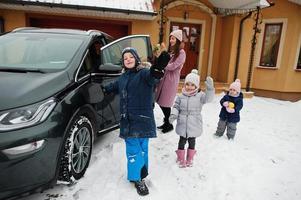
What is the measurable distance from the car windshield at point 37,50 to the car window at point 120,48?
43 centimetres

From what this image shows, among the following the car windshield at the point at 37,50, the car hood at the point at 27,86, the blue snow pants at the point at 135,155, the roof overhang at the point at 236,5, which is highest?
the roof overhang at the point at 236,5

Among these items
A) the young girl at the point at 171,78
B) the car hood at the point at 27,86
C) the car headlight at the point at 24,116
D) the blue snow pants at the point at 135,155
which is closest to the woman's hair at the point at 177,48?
the young girl at the point at 171,78

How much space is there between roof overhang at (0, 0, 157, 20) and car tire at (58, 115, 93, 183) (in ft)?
16.4

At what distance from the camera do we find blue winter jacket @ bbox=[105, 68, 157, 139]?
290cm

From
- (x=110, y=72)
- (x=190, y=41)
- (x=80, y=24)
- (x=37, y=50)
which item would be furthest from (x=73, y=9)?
(x=190, y=41)

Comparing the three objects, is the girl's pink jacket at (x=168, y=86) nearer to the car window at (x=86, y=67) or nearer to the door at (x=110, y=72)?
the door at (x=110, y=72)

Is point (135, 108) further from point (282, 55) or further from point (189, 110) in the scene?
point (282, 55)

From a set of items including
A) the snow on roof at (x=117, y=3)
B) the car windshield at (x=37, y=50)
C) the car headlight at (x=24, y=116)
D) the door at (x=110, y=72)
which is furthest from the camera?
the snow on roof at (x=117, y=3)

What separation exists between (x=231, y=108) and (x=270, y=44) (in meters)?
7.19

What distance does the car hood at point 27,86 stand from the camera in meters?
2.41

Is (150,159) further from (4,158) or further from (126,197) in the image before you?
(4,158)

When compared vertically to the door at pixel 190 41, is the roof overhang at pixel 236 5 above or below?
above

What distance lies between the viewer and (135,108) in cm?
294

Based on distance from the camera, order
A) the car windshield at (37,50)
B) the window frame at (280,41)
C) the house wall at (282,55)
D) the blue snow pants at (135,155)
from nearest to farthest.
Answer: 1. the blue snow pants at (135,155)
2. the car windshield at (37,50)
3. the house wall at (282,55)
4. the window frame at (280,41)
